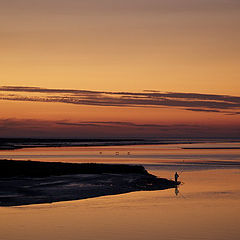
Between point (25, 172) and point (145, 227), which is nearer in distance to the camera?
point (145, 227)

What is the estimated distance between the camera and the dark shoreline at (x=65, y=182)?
36469 mm

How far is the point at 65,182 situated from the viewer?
4478 cm

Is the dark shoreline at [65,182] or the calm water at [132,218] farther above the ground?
the dark shoreline at [65,182]

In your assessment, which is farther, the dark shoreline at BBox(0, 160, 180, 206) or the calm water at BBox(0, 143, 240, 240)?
the dark shoreline at BBox(0, 160, 180, 206)

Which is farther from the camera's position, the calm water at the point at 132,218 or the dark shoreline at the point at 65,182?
the dark shoreline at the point at 65,182

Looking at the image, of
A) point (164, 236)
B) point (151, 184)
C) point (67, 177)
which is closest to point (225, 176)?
point (151, 184)

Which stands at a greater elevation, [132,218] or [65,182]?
[65,182]

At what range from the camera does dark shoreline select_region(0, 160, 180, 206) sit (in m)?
36.5

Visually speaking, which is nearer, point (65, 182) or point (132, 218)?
point (132, 218)

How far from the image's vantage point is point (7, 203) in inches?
1291

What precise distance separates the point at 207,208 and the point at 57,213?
8994mm

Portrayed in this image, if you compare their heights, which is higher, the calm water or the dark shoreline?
the dark shoreline

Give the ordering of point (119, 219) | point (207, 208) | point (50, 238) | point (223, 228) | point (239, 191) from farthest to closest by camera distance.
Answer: point (239, 191) < point (207, 208) < point (119, 219) < point (223, 228) < point (50, 238)

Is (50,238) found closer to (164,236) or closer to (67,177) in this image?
(164,236)
